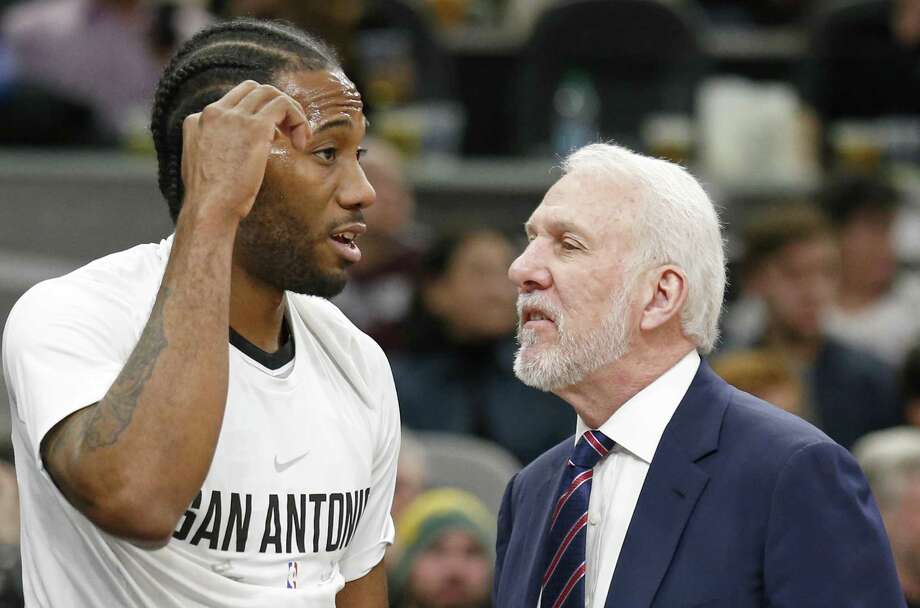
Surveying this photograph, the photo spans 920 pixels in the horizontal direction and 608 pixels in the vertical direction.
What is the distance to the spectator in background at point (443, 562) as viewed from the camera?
17.0 feet

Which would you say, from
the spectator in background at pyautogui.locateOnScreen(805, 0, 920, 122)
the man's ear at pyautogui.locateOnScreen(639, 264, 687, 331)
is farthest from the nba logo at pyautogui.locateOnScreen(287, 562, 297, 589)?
the spectator in background at pyautogui.locateOnScreen(805, 0, 920, 122)

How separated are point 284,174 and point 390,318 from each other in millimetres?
3898

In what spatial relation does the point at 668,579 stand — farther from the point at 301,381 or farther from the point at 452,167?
the point at 452,167

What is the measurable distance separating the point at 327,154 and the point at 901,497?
115 inches

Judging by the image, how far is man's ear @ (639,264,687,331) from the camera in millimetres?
3168

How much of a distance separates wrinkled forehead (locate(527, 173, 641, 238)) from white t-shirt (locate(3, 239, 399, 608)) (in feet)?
1.97

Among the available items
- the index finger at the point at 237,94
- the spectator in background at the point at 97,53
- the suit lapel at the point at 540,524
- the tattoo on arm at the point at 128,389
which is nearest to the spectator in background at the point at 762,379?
the suit lapel at the point at 540,524

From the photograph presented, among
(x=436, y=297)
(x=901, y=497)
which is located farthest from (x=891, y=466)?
(x=436, y=297)

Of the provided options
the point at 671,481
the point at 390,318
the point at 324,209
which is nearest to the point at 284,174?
the point at 324,209

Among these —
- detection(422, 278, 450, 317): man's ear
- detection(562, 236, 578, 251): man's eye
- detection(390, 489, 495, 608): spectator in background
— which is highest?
detection(562, 236, 578, 251): man's eye

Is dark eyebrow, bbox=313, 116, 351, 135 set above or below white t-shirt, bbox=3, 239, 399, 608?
above

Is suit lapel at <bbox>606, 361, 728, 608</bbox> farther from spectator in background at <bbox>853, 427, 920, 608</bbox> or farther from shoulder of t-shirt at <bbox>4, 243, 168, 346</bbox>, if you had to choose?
spectator in background at <bbox>853, 427, 920, 608</bbox>

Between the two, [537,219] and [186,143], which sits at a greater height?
[186,143]

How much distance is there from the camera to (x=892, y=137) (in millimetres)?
8758
